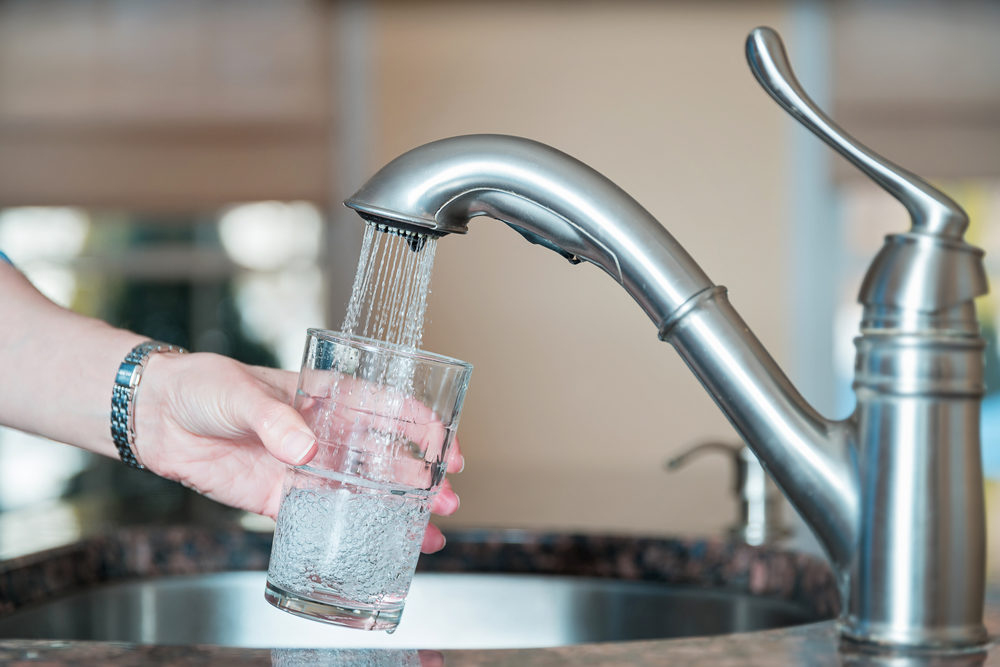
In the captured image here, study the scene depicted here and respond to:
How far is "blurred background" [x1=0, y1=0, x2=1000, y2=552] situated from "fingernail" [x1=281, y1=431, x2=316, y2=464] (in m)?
2.91

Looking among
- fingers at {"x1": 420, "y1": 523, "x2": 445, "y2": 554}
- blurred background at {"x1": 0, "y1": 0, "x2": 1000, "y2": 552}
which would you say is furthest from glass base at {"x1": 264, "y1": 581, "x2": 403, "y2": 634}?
blurred background at {"x1": 0, "y1": 0, "x2": 1000, "y2": 552}

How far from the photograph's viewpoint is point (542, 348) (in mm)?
3650

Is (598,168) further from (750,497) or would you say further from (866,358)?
(866,358)

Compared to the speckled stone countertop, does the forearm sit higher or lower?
higher

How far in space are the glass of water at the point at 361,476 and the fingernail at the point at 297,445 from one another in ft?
0.05

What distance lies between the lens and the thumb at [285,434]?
0.58 metres

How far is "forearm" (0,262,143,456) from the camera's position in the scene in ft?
2.44

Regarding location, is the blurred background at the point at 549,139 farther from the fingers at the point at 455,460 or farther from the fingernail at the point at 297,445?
the fingernail at the point at 297,445

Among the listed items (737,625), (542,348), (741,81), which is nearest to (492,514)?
(737,625)

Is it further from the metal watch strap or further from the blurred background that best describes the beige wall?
the metal watch strap

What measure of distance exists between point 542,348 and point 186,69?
5.26ft

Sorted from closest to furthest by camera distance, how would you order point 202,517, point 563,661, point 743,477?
point 563,661, point 743,477, point 202,517

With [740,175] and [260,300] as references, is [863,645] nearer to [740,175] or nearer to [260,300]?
[740,175]

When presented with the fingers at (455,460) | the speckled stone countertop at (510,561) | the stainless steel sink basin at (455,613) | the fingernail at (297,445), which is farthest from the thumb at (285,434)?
the stainless steel sink basin at (455,613)
